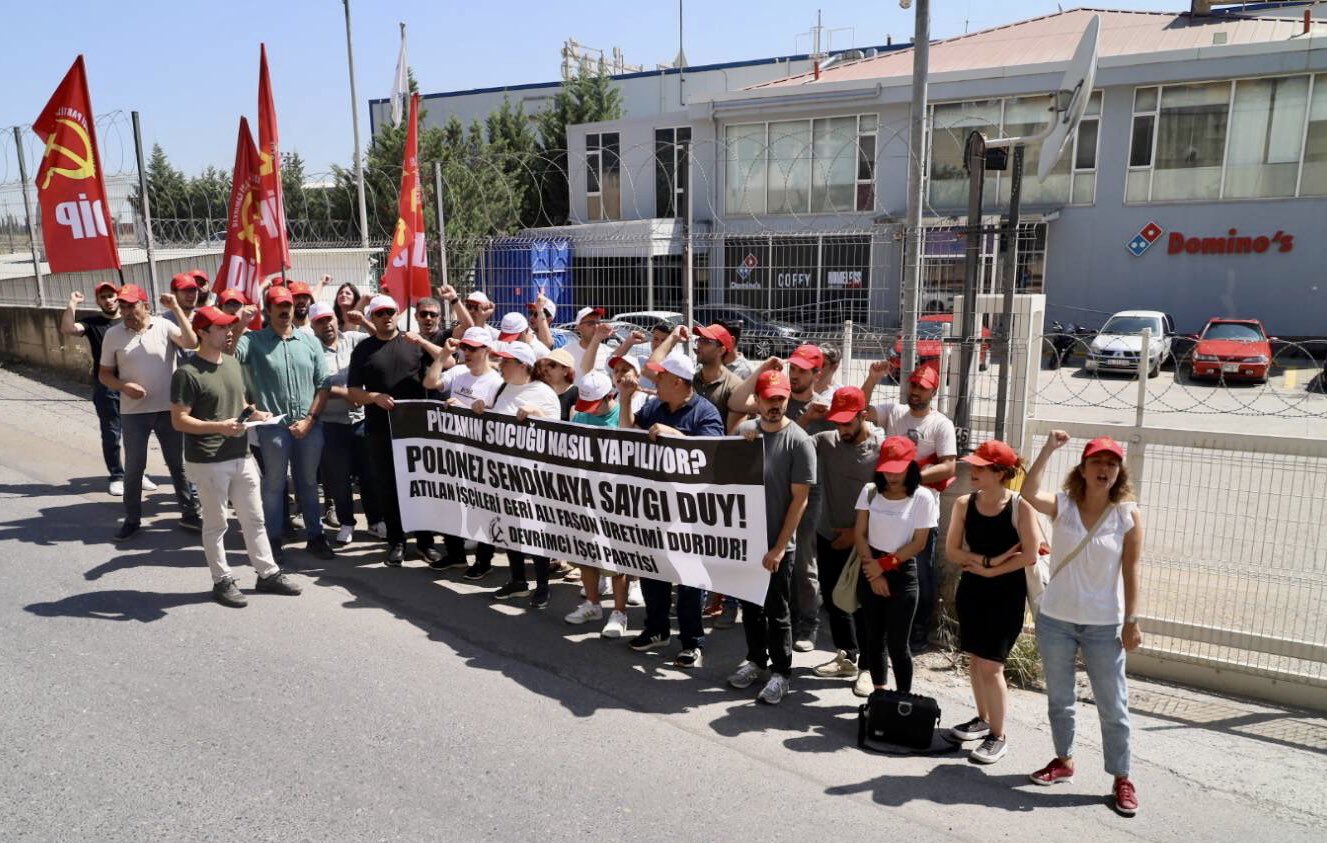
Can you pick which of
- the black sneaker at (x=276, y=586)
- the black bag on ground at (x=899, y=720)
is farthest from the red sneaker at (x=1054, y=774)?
the black sneaker at (x=276, y=586)

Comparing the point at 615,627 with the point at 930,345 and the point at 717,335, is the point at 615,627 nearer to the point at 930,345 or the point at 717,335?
the point at 717,335

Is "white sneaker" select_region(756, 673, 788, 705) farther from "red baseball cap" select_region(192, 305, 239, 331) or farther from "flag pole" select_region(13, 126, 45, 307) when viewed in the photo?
"flag pole" select_region(13, 126, 45, 307)

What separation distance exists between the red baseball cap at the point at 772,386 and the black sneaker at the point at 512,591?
252 centimetres

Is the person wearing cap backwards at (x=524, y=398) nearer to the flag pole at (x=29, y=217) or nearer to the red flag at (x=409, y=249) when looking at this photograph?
the red flag at (x=409, y=249)

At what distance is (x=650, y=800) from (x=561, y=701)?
1075 mm

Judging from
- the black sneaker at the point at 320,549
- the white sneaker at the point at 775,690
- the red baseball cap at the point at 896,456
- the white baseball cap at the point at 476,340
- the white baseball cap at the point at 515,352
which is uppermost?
the white baseball cap at the point at 476,340

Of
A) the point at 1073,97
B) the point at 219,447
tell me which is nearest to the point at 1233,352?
the point at 1073,97

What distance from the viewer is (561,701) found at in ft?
16.3

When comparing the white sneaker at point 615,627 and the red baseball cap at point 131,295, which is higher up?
the red baseball cap at point 131,295

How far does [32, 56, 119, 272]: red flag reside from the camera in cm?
886

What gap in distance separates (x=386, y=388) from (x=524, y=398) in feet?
4.47

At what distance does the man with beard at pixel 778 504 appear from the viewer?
5008 millimetres

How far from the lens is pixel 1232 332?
20.7 m

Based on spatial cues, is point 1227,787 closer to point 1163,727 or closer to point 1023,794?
point 1163,727
